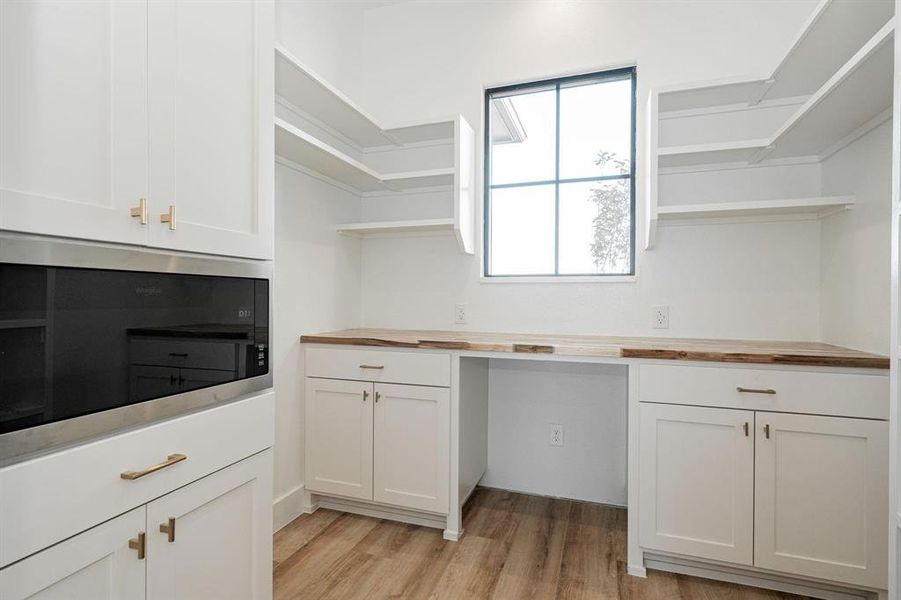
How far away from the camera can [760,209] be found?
2059 millimetres

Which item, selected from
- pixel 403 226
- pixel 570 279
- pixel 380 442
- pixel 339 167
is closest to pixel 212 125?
pixel 339 167

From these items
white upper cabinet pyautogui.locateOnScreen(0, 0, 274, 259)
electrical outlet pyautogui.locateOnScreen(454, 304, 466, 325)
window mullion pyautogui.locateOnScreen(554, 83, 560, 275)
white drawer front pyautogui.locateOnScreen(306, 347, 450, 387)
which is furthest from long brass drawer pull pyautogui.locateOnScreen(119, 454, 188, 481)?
window mullion pyautogui.locateOnScreen(554, 83, 560, 275)

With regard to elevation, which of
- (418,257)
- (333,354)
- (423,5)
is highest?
(423,5)

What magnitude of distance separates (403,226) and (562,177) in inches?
39.1

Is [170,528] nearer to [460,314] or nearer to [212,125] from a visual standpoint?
[212,125]

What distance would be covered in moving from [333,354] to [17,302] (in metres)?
1.54

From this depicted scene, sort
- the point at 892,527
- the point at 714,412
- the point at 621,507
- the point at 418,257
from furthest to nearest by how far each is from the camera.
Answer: the point at 418,257, the point at 621,507, the point at 714,412, the point at 892,527

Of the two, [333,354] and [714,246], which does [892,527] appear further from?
[333,354]

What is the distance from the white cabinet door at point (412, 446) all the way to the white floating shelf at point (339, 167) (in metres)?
1.18

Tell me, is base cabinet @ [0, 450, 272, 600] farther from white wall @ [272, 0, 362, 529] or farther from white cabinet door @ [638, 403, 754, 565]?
white cabinet door @ [638, 403, 754, 565]

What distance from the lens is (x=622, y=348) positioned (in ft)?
6.25

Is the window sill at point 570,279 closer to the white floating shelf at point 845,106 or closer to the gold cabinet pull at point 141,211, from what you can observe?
the white floating shelf at point 845,106

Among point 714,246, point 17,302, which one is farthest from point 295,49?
point 714,246

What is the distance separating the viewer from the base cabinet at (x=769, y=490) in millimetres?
1628
